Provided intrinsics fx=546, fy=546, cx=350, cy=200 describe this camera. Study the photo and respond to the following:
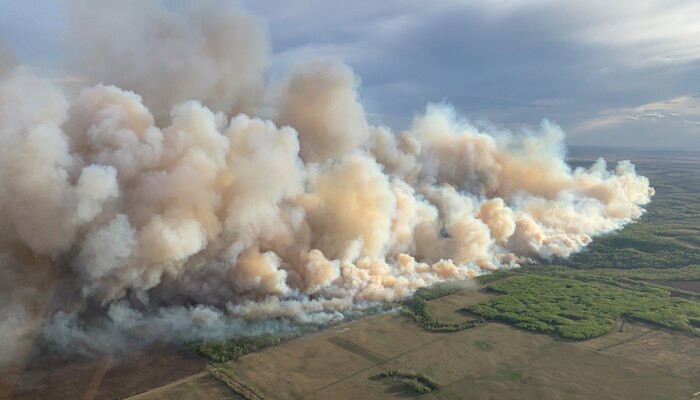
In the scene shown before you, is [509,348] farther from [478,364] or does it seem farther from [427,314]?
[427,314]

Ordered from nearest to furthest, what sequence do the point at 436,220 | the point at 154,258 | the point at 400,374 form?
the point at 400,374, the point at 154,258, the point at 436,220

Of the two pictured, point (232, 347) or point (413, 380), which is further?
point (232, 347)

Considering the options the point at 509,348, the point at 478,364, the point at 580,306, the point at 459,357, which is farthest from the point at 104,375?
the point at 580,306

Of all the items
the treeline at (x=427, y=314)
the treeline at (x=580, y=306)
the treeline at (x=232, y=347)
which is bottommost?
the treeline at (x=580, y=306)

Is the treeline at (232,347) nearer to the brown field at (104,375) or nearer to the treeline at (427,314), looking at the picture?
the brown field at (104,375)

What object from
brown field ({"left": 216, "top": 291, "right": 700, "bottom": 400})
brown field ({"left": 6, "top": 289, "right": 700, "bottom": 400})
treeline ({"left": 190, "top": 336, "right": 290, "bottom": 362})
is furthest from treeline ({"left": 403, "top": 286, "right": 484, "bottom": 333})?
treeline ({"left": 190, "top": 336, "right": 290, "bottom": 362})

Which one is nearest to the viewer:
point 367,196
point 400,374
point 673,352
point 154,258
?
point 400,374

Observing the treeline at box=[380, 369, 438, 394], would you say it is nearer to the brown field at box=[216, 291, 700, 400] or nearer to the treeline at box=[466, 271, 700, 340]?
the brown field at box=[216, 291, 700, 400]

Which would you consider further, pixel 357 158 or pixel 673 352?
pixel 357 158

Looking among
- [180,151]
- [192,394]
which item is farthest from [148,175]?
[192,394]

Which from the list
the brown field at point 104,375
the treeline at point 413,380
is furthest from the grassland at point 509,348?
the brown field at point 104,375

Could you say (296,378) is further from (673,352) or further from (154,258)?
(673,352)
